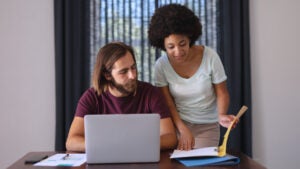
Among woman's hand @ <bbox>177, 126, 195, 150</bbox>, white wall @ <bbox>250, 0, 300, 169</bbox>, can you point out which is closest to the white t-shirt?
woman's hand @ <bbox>177, 126, 195, 150</bbox>

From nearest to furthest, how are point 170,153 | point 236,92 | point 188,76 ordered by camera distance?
1. point 170,153
2. point 188,76
3. point 236,92

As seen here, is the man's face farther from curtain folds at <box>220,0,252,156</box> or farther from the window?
curtain folds at <box>220,0,252,156</box>

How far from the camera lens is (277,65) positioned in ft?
10.0

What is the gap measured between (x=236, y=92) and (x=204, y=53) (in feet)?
3.40

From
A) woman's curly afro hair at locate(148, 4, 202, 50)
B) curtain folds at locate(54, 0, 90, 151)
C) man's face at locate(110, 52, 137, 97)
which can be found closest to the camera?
man's face at locate(110, 52, 137, 97)

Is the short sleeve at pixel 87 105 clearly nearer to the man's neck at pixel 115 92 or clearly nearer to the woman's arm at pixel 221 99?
the man's neck at pixel 115 92

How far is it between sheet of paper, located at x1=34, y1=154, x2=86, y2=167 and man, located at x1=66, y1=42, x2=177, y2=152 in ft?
0.79

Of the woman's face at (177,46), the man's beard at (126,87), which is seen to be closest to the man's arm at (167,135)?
the man's beard at (126,87)

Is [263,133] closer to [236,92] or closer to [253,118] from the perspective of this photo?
[253,118]

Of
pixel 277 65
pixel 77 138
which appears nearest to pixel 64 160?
pixel 77 138
